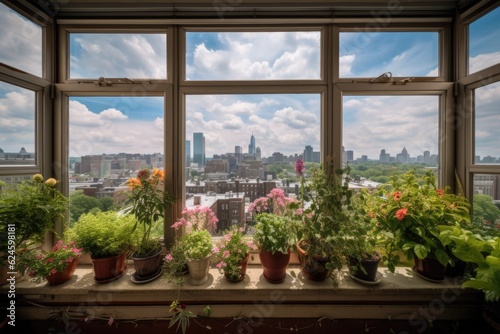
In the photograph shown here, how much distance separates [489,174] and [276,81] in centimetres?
193

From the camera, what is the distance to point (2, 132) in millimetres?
1416

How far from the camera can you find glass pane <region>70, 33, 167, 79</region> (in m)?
1.64

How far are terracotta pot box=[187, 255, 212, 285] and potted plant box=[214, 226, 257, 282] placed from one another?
8 centimetres

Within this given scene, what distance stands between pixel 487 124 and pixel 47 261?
3.59m

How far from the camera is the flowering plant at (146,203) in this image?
4.41ft

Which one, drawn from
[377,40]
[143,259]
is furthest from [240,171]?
[377,40]

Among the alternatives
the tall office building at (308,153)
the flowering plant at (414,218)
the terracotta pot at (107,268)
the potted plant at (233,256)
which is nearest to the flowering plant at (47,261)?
the terracotta pot at (107,268)

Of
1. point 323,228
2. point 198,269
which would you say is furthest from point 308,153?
point 198,269

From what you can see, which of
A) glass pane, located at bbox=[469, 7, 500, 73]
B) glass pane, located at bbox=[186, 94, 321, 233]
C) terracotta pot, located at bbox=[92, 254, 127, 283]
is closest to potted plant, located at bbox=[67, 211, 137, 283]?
terracotta pot, located at bbox=[92, 254, 127, 283]

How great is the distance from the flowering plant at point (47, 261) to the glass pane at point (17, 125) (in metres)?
0.79

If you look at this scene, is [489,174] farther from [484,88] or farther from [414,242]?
[414,242]

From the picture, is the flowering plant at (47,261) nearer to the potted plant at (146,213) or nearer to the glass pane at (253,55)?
the potted plant at (146,213)

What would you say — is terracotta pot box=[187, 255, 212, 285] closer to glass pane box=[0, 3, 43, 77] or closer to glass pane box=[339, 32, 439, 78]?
glass pane box=[339, 32, 439, 78]

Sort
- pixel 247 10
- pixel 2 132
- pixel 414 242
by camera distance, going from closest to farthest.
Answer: pixel 414 242 → pixel 2 132 → pixel 247 10
